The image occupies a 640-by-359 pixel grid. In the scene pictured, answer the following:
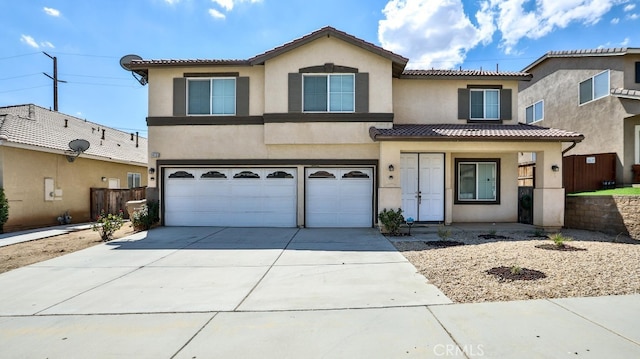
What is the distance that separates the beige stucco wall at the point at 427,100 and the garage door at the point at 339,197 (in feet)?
9.85

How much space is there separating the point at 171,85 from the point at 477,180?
12.9 meters

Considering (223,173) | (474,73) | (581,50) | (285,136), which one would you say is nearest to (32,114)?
(223,173)

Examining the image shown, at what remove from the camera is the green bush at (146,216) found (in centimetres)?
1189

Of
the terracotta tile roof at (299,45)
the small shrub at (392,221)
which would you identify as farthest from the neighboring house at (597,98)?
the small shrub at (392,221)

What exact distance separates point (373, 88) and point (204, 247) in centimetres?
801

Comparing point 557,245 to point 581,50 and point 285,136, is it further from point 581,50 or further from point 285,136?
point 581,50

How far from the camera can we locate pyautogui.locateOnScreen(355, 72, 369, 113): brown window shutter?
39.3 feet

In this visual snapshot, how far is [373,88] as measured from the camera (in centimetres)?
1204

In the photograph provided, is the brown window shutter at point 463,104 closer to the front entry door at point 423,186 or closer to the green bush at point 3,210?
the front entry door at point 423,186

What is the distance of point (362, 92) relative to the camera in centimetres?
1199

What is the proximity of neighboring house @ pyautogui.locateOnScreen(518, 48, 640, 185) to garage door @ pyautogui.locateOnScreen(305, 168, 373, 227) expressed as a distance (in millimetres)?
11874

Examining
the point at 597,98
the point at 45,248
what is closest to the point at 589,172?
the point at 597,98

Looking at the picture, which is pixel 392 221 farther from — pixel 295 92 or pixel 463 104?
pixel 463 104

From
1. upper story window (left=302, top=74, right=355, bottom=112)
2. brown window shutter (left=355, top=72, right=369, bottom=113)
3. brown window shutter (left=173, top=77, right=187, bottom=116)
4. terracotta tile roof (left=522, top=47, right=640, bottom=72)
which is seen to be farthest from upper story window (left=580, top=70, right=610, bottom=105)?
brown window shutter (left=173, top=77, right=187, bottom=116)
